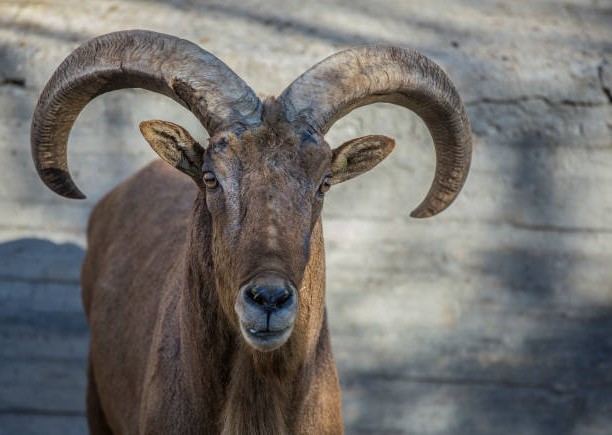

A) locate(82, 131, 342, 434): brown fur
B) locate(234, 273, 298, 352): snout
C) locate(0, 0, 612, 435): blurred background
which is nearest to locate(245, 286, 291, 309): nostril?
locate(234, 273, 298, 352): snout

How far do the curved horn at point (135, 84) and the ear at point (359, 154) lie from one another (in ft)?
1.79

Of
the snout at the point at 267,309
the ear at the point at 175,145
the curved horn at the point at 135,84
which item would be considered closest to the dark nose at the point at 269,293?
the snout at the point at 267,309

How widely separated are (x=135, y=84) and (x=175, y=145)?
0.33 m

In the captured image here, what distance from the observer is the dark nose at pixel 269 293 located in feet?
10.9

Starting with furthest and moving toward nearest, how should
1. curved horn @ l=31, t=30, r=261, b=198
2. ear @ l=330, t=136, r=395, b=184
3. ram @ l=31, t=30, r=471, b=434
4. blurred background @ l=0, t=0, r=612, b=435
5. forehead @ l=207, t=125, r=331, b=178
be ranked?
blurred background @ l=0, t=0, r=612, b=435 < ear @ l=330, t=136, r=395, b=184 < curved horn @ l=31, t=30, r=261, b=198 < forehead @ l=207, t=125, r=331, b=178 < ram @ l=31, t=30, r=471, b=434

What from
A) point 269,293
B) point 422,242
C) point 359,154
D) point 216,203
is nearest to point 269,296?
point 269,293

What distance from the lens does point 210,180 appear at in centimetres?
378

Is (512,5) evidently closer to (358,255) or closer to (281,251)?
(358,255)

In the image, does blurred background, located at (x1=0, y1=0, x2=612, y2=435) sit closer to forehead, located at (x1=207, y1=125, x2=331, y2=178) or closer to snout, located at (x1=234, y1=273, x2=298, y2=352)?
forehead, located at (x1=207, y1=125, x2=331, y2=178)

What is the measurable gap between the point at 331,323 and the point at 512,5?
9.27ft

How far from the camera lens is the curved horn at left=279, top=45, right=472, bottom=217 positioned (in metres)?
3.90

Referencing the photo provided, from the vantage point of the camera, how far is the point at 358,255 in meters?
6.68

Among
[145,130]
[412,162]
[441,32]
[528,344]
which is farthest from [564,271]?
[145,130]

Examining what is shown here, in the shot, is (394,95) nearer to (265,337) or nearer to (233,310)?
(233,310)
